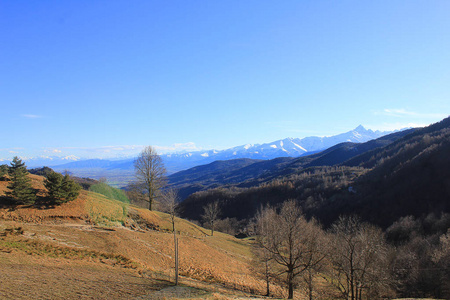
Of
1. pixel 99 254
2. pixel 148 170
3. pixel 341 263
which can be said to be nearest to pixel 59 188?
pixel 99 254

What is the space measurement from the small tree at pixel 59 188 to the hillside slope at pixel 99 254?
43.3 inches

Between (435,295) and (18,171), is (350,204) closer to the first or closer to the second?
(435,295)

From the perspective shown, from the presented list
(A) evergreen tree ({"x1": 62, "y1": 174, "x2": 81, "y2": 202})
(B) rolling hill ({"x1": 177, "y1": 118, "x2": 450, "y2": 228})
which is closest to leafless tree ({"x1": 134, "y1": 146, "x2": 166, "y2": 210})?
(A) evergreen tree ({"x1": 62, "y1": 174, "x2": 81, "y2": 202})

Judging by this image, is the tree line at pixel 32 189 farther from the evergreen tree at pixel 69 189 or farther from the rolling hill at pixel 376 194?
the rolling hill at pixel 376 194

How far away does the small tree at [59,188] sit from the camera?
27328mm

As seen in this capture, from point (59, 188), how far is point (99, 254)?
12.0m

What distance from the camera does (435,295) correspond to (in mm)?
35438

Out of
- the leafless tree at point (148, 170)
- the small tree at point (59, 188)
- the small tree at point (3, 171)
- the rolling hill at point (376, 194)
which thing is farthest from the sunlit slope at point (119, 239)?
the rolling hill at point (376, 194)

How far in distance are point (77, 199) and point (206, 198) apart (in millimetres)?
145077

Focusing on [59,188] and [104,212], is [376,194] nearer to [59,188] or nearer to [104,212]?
[104,212]

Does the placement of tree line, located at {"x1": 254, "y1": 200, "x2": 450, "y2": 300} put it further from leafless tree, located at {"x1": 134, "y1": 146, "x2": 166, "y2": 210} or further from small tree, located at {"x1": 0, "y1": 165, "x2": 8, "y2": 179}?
small tree, located at {"x1": 0, "y1": 165, "x2": 8, "y2": 179}

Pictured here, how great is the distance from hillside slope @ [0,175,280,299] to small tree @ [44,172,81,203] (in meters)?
1.10

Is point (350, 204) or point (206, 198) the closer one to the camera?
point (350, 204)

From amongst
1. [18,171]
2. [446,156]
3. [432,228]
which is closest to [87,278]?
[18,171]
